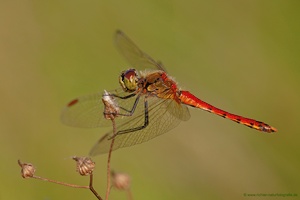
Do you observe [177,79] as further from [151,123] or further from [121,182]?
[121,182]

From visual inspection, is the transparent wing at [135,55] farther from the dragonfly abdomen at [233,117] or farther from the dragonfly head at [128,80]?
the dragonfly head at [128,80]

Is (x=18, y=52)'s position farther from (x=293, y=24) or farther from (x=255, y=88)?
(x=293, y=24)

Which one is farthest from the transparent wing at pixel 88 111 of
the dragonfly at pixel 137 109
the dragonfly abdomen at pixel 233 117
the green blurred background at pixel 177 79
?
the green blurred background at pixel 177 79

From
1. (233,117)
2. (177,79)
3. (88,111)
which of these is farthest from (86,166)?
(177,79)

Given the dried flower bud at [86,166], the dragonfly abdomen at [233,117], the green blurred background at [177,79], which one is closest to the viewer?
the dried flower bud at [86,166]

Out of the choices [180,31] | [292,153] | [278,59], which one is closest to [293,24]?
[278,59]

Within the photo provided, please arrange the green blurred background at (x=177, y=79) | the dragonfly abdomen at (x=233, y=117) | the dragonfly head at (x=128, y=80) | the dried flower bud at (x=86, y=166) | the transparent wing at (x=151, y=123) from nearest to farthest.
Result: the dried flower bud at (x=86, y=166)
the transparent wing at (x=151, y=123)
the dragonfly head at (x=128, y=80)
the dragonfly abdomen at (x=233, y=117)
the green blurred background at (x=177, y=79)
